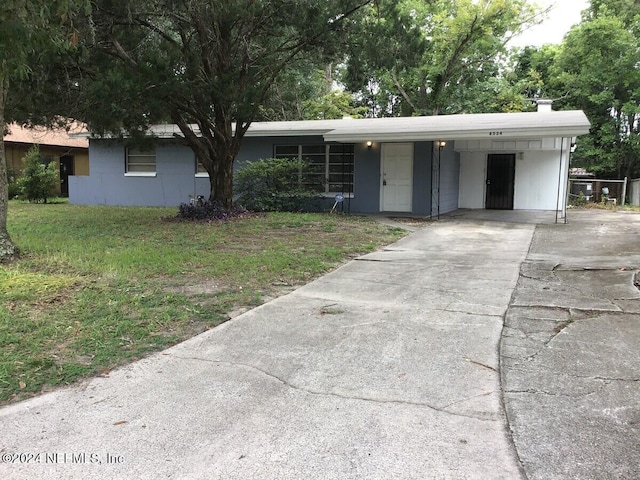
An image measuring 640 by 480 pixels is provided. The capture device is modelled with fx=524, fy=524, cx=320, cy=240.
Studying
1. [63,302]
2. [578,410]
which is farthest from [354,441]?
[63,302]

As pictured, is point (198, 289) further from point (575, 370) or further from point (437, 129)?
point (437, 129)

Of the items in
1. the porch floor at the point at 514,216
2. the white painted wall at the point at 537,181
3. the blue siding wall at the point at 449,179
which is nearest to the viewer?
the porch floor at the point at 514,216

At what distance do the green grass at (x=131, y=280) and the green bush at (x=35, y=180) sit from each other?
7.15 meters

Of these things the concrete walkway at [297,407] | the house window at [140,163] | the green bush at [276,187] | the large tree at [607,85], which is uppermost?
the large tree at [607,85]

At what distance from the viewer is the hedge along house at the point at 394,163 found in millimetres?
14242

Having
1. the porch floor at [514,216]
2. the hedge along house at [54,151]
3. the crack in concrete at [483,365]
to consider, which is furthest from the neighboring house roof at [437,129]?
the crack in concrete at [483,365]

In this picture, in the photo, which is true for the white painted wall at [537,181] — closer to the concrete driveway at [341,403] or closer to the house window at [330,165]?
the house window at [330,165]

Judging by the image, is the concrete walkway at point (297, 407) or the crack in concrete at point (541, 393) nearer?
the concrete walkway at point (297, 407)

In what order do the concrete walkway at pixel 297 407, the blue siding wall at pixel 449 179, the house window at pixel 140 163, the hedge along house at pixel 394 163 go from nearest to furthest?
the concrete walkway at pixel 297 407 → the hedge along house at pixel 394 163 → the blue siding wall at pixel 449 179 → the house window at pixel 140 163

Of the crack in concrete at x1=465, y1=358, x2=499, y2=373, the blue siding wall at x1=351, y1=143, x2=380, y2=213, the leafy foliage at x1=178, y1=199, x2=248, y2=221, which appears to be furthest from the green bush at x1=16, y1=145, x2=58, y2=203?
the crack in concrete at x1=465, y1=358, x2=499, y2=373

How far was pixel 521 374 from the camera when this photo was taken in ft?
12.1

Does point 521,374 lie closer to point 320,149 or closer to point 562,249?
point 562,249

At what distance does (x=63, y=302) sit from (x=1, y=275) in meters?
1.54

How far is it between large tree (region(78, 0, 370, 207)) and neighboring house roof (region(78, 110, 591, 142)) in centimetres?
262
